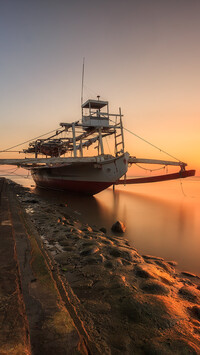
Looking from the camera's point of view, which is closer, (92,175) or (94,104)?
(92,175)

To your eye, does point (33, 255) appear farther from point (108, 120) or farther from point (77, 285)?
point (108, 120)

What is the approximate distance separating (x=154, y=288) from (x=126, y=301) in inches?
30.9

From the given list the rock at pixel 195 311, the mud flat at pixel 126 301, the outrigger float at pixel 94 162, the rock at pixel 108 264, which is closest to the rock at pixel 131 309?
the mud flat at pixel 126 301

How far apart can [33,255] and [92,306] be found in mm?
1358

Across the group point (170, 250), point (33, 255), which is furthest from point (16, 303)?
point (170, 250)

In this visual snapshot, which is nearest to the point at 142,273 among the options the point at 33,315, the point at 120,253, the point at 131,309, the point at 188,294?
the point at 188,294

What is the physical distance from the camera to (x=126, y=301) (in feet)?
9.59

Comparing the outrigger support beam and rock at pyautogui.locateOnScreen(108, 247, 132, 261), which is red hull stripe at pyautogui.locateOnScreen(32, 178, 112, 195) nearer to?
the outrigger support beam

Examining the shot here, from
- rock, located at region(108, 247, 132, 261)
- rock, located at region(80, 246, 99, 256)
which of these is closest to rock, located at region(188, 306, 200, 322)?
rock, located at region(108, 247, 132, 261)

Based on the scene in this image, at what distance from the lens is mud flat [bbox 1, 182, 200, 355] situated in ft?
7.10

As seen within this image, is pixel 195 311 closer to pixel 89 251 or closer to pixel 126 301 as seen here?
→ pixel 126 301

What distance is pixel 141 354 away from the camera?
2.04 metres

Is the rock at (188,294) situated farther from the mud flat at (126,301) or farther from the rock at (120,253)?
the rock at (120,253)

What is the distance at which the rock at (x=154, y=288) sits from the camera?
3398 millimetres
